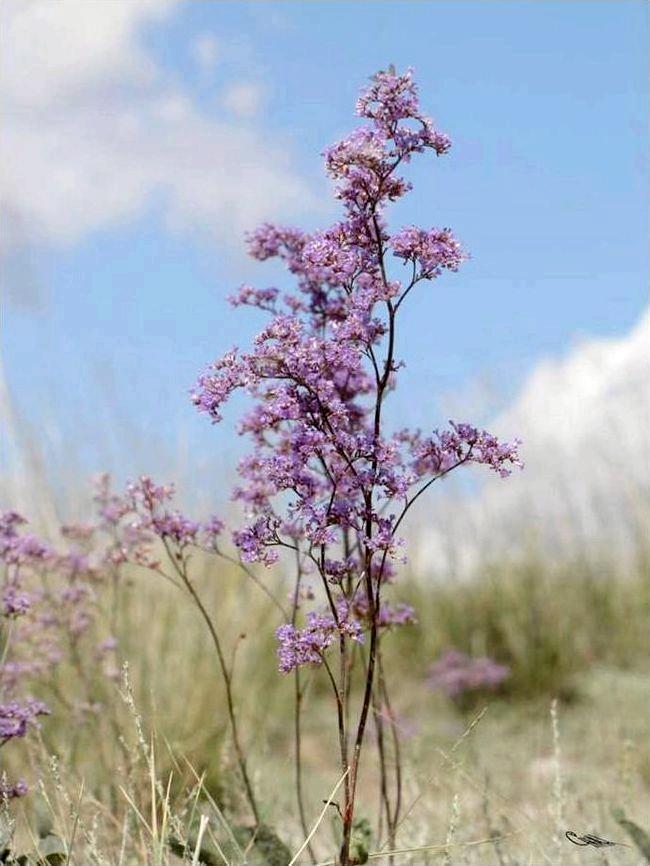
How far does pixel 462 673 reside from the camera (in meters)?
6.60

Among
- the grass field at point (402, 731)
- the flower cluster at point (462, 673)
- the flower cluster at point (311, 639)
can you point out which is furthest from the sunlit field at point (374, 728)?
the flower cluster at point (311, 639)

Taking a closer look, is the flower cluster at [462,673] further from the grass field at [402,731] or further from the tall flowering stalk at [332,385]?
the tall flowering stalk at [332,385]

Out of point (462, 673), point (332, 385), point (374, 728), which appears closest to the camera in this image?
point (332, 385)

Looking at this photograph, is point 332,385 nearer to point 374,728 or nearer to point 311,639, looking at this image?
point 311,639

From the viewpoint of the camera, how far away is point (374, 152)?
2131 mm

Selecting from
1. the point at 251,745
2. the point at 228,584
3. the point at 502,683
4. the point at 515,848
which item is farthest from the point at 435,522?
the point at 515,848

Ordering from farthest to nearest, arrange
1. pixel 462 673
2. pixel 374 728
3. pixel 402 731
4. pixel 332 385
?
pixel 462 673 < pixel 374 728 < pixel 402 731 < pixel 332 385

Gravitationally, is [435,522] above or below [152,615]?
above

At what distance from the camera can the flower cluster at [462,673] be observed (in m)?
6.45

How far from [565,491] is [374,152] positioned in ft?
23.2

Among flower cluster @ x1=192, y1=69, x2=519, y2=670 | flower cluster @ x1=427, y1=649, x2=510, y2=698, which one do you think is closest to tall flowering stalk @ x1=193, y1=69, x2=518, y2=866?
flower cluster @ x1=192, y1=69, x2=519, y2=670

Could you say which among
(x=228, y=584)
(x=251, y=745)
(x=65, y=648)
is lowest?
(x=251, y=745)

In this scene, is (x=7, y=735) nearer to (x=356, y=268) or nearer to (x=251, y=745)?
(x=356, y=268)

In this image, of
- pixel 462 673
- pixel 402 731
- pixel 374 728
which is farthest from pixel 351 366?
pixel 462 673
